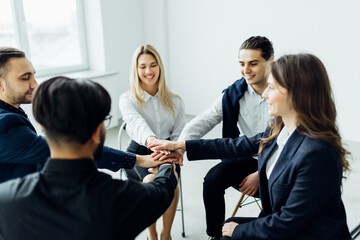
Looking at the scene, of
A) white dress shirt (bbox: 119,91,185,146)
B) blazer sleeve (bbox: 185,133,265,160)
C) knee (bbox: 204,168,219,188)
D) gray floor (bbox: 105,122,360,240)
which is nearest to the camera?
blazer sleeve (bbox: 185,133,265,160)

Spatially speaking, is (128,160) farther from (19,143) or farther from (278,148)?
(278,148)

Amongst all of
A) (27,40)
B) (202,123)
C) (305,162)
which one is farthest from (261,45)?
(27,40)

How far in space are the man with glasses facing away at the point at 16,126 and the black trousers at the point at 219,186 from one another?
38.2 inches

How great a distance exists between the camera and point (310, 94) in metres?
1.22

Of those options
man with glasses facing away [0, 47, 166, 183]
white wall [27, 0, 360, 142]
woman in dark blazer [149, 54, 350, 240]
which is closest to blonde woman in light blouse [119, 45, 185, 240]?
man with glasses facing away [0, 47, 166, 183]

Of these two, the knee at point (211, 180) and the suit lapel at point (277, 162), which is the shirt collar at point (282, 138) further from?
the knee at point (211, 180)

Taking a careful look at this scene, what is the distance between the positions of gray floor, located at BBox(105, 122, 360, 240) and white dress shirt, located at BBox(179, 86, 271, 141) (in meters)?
0.73

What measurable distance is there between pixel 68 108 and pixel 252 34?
12.0ft

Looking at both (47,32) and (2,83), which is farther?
(47,32)

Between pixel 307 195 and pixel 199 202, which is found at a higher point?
pixel 307 195

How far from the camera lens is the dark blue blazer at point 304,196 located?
115cm

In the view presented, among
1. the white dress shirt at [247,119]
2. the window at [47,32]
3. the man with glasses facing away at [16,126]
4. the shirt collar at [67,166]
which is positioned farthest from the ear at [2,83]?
the window at [47,32]

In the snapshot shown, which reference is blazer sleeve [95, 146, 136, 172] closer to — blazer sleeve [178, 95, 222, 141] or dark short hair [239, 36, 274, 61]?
→ blazer sleeve [178, 95, 222, 141]

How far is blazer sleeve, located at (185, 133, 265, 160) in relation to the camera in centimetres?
179
